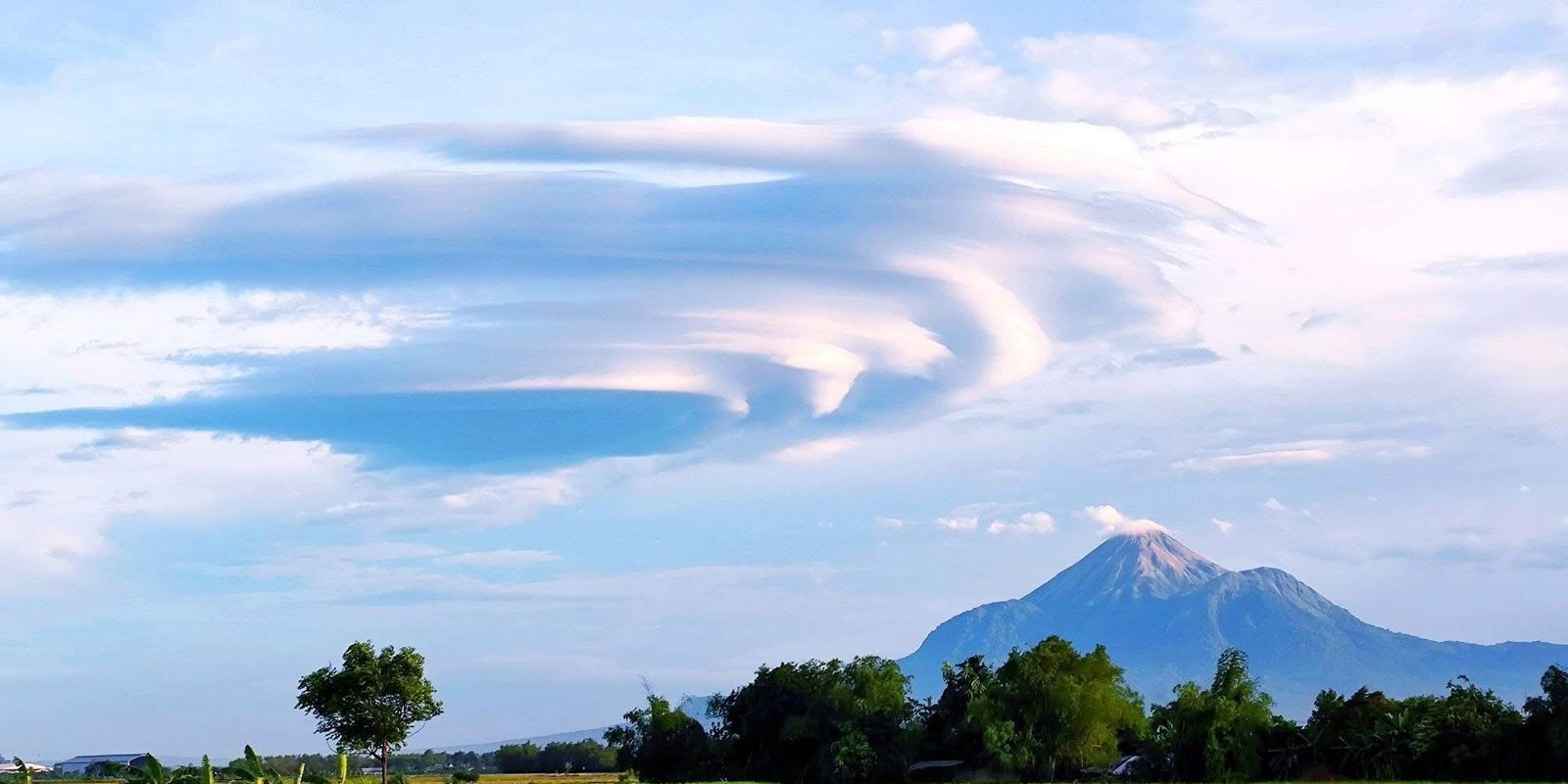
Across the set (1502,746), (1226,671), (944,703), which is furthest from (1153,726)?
(1502,746)

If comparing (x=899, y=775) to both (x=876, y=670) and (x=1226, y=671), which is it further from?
(x=1226, y=671)

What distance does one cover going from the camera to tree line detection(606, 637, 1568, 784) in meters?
99.9

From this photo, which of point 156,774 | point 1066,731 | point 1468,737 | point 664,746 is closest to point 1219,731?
point 1066,731

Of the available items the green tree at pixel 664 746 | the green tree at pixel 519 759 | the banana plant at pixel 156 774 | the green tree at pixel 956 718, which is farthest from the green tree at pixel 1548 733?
the green tree at pixel 519 759

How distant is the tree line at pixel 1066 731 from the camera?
328 ft

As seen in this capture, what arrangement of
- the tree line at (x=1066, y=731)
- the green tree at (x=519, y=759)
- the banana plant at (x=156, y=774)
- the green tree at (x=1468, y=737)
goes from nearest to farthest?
the banana plant at (x=156, y=774) < the green tree at (x=1468, y=737) < the tree line at (x=1066, y=731) < the green tree at (x=519, y=759)

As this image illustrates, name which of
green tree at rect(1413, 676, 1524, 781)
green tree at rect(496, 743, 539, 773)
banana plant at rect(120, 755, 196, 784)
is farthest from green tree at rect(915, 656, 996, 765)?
green tree at rect(496, 743, 539, 773)

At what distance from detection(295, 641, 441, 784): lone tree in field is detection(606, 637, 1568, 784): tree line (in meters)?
28.6

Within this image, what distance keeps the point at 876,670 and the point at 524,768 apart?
64052mm

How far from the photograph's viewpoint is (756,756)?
397 feet

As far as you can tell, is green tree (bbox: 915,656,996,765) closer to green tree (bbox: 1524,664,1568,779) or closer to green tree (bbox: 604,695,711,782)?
green tree (bbox: 604,695,711,782)

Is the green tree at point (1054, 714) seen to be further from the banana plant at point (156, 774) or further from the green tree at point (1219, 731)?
the banana plant at point (156, 774)

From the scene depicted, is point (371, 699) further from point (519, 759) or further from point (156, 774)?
point (519, 759)

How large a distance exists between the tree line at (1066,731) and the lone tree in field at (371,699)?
28.6 metres
